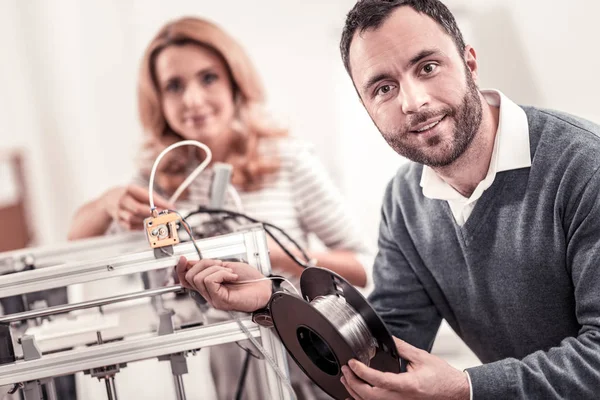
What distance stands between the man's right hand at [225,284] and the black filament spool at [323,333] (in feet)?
0.20

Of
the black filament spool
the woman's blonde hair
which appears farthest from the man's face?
the woman's blonde hair

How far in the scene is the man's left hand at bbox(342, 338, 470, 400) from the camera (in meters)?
0.93

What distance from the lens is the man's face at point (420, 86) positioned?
1103 millimetres

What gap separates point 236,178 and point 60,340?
28.3 inches

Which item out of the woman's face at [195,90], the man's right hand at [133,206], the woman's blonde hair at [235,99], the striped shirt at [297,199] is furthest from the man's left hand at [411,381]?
the woman's face at [195,90]

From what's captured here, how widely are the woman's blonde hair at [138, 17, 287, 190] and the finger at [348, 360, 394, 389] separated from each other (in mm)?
901

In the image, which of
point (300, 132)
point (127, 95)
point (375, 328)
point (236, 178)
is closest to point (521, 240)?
point (375, 328)

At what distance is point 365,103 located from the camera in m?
1.19

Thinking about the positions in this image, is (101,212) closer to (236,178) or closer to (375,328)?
(236,178)

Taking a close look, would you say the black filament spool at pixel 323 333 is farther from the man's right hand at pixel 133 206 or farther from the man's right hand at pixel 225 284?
the man's right hand at pixel 133 206

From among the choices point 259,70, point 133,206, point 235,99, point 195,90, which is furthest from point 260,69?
point 133,206

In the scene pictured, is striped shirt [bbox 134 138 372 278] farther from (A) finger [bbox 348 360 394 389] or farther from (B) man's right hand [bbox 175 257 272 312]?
(A) finger [bbox 348 360 394 389]

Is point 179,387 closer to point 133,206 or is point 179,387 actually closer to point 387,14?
point 133,206

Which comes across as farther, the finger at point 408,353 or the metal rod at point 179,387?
the metal rod at point 179,387
